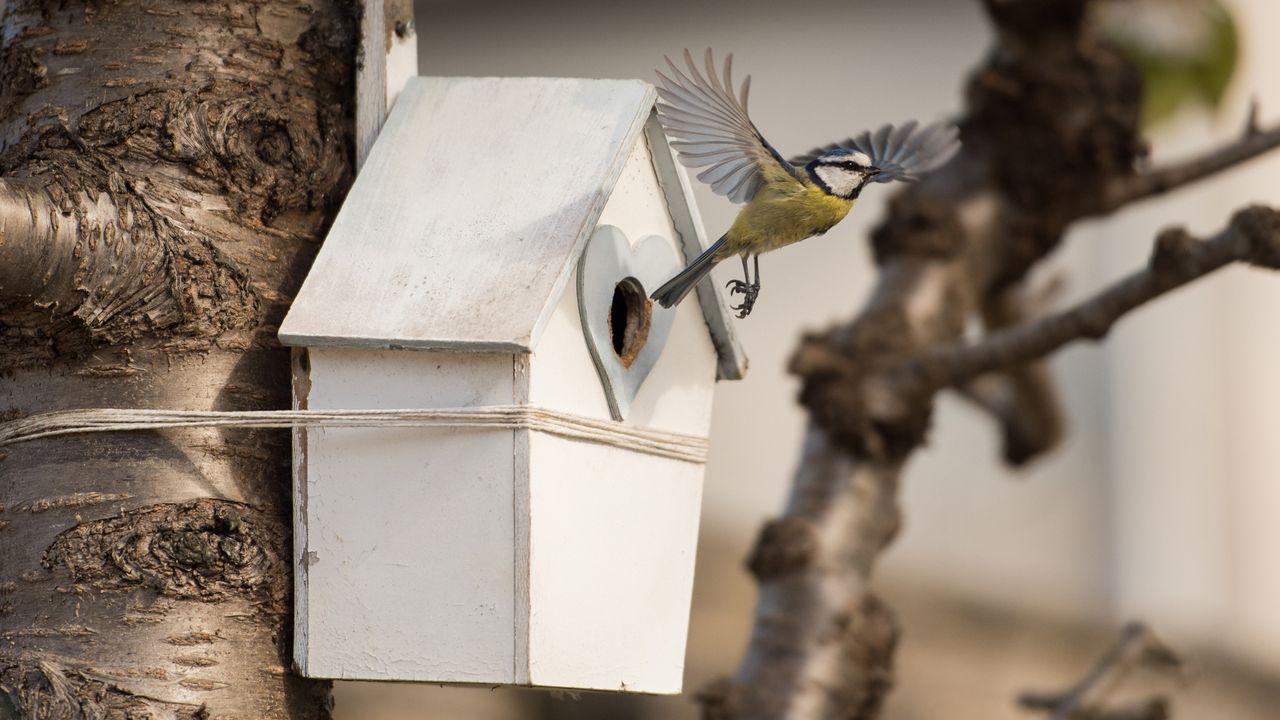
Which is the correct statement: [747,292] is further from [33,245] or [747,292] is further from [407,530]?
[33,245]

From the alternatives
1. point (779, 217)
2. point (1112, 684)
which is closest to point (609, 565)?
point (779, 217)

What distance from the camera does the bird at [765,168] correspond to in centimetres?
148

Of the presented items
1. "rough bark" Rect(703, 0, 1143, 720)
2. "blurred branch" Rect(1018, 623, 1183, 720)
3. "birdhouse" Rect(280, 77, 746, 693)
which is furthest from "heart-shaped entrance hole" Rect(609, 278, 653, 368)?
"blurred branch" Rect(1018, 623, 1183, 720)

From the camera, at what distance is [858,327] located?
225cm

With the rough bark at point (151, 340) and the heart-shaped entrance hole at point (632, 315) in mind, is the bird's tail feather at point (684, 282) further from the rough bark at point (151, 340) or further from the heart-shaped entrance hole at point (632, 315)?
the rough bark at point (151, 340)

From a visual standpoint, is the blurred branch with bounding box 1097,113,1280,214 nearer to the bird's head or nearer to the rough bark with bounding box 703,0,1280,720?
the rough bark with bounding box 703,0,1280,720

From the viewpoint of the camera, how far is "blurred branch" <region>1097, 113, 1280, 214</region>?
5.96 ft

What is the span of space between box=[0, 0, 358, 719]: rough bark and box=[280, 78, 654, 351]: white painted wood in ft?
0.32

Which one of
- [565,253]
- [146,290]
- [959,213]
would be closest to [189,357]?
[146,290]

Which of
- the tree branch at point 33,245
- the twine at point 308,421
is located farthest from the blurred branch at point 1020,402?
the tree branch at point 33,245

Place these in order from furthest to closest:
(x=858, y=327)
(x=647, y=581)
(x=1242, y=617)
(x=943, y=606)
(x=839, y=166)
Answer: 1. (x=1242, y=617)
2. (x=943, y=606)
3. (x=858, y=327)
4. (x=839, y=166)
5. (x=647, y=581)

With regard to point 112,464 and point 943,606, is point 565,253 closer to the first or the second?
point 112,464

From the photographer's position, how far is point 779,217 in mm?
1615

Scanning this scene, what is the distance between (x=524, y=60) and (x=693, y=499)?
11.8 ft
